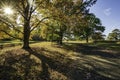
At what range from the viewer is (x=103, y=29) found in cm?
6994

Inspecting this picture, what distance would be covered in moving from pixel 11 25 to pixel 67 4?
736 cm

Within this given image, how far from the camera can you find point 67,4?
21250 millimetres

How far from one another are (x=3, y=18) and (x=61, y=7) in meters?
6.94

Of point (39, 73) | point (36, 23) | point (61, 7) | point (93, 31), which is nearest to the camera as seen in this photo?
point (39, 73)

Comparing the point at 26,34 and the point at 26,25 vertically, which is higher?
the point at 26,25

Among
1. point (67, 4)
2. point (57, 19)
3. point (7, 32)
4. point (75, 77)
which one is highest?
point (67, 4)

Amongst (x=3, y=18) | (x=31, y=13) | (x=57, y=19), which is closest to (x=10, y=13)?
(x=3, y=18)

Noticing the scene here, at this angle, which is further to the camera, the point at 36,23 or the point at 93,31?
the point at 93,31

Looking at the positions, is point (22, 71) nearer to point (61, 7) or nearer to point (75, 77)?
point (75, 77)

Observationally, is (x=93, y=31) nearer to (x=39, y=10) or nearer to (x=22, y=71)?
(x=39, y=10)

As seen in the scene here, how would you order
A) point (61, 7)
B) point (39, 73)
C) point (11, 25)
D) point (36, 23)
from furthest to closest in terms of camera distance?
point (36, 23) → point (11, 25) → point (61, 7) → point (39, 73)

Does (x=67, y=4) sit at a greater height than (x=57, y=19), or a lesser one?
greater

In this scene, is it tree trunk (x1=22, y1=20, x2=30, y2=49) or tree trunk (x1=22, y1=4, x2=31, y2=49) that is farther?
tree trunk (x1=22, y1=20, x2=30, y2=49)

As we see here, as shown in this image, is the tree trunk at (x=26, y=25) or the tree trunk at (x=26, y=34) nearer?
the tree trunk at (x=26, y=25)
